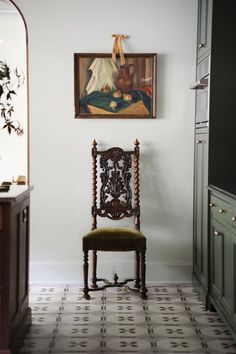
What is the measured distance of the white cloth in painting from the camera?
16.2 ft

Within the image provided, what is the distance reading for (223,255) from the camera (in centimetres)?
370

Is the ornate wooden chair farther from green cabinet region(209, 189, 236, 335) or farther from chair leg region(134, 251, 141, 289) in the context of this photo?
green cabinet region(209, 189, 236, 335)

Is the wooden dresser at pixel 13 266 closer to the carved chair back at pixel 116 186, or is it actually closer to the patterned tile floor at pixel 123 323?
the patterned tile floor at pixel 123 323

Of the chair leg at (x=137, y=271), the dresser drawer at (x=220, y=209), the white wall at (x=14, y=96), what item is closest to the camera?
the dresser drawer at (x=220, y=209)

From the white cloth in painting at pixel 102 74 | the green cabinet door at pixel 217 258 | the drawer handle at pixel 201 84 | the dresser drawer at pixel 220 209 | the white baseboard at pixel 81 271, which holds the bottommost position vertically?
the white baseboard at pixel 81 271

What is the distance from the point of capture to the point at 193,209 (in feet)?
16.5

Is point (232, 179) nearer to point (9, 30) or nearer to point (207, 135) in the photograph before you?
point (207, 135)

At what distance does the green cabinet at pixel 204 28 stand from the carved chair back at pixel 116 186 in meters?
0.91

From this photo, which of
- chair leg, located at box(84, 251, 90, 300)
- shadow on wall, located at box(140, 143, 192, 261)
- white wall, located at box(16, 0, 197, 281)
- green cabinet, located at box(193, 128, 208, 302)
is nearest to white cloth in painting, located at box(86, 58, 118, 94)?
→ white wall, located at box(16, 0, 197, 281)

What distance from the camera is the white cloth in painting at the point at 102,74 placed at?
16.2 ft

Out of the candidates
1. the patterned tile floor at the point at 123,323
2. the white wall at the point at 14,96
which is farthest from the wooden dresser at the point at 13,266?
the white wall at the point at 14,96

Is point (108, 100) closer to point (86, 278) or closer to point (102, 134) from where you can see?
point (102, 134)

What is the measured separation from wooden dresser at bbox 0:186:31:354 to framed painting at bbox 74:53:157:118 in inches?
59.1

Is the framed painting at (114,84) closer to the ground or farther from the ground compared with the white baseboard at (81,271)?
farther from the ground
